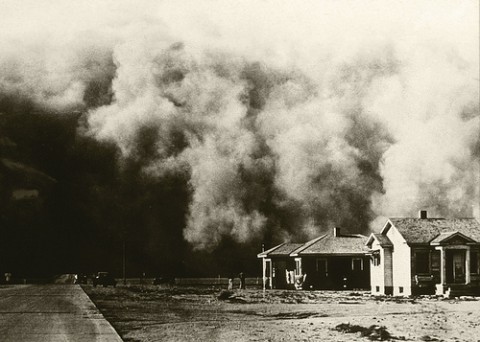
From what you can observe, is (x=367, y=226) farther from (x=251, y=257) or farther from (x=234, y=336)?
(x=251, y=257)

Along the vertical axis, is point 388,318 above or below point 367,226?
below

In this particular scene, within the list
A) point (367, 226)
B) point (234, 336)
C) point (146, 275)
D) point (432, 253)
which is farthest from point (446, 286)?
point (146, 275)

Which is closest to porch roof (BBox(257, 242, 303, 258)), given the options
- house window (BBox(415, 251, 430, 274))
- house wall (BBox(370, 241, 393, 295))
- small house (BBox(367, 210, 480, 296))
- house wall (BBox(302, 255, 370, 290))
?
house wall (BBox(302, 255, 370, 290))

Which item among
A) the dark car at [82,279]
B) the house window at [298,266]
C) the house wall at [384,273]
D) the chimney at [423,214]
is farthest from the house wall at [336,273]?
the dark car at [82,279]

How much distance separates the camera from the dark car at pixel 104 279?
6575 cm

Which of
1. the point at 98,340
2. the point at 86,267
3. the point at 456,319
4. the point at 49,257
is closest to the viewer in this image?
the point at 98,340

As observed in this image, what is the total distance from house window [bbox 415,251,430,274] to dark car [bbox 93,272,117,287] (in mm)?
30759

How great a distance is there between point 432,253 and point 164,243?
75.4ft

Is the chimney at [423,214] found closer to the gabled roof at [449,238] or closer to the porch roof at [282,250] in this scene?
the gabled roof at [449,238]

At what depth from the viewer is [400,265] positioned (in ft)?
148

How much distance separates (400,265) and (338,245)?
11893 mm

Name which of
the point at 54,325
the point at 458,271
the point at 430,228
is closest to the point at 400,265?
the point at 430,228

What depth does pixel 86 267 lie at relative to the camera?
6594 centimetres

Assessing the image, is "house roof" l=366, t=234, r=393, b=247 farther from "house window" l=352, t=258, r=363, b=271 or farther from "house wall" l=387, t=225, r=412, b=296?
"house window" l=352, t=258, r=363, b=271
